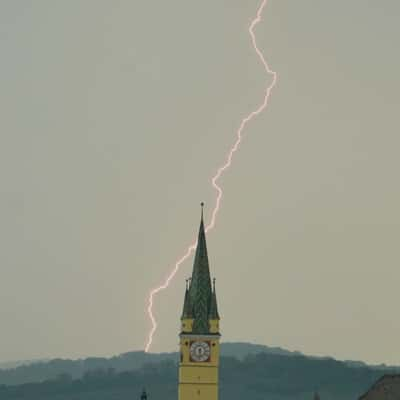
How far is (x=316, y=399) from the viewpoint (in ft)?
489

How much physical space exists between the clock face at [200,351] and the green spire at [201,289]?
1.28 m

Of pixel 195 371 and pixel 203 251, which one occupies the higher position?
pixel 203 251

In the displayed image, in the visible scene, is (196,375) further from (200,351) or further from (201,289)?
(201,289)

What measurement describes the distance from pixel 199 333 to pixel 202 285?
18.1 feet

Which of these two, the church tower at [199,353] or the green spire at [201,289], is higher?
the green spire at [201,289]

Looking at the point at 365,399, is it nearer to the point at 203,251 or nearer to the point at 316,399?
the point at 316,399

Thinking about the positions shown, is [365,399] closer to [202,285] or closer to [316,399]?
[316,399]

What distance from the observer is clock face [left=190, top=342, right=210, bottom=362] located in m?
163

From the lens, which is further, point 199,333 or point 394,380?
point 199,333

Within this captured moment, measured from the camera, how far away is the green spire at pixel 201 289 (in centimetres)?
16338

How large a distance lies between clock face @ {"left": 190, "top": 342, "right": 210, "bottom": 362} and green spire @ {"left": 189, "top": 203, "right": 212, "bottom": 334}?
128 cm

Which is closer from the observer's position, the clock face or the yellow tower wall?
the yellow tower wall

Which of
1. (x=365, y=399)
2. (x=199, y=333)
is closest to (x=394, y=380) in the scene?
(x=365, y=399)

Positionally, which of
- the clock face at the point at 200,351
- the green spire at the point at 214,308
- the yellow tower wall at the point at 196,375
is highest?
the green spire at the point at 214,308
